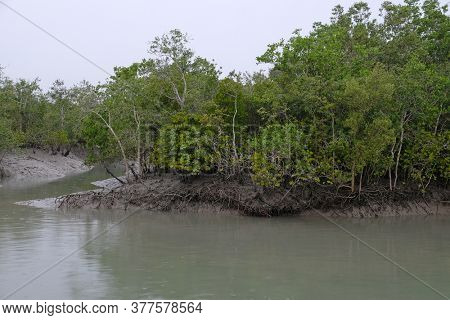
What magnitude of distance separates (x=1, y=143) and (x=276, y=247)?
2588 centimetres

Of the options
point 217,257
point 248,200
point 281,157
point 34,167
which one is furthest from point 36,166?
point 217,257

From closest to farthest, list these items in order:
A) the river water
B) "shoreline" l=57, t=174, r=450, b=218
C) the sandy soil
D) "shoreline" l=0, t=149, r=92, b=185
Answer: the river water
"shoreline" l=57, t=174, r=450, b=218
"shoreline" l=0, t=149, r=92, b=185
the sandy soil

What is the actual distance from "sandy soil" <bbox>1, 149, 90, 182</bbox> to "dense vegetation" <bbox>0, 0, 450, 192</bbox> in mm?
15767

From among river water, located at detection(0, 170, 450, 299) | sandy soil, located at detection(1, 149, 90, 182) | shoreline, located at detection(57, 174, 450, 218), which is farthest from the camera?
sandy soil, located at detection(1, 149, 90, 182)

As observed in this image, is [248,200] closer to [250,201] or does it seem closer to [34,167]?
[250,201]

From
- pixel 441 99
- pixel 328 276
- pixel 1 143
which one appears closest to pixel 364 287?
pixel 328 276

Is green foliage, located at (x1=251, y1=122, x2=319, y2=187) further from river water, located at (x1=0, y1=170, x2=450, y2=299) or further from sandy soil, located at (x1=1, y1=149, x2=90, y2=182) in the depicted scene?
sandy soil, located at (x1=1, y1=149, x2=90, y2=182)

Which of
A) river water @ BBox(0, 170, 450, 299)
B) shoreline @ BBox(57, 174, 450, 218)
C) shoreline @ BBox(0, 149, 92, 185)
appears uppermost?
shoreline @ BBox(0, 149, 92, 185)

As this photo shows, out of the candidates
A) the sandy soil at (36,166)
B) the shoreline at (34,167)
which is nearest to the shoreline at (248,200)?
the shoreline at (34,167)

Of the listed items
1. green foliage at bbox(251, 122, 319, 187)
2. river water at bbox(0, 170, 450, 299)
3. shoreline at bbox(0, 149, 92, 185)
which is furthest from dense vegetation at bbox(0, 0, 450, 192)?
shoreline at bbox(0, 149, 92, 185)

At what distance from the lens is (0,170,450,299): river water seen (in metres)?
8.39

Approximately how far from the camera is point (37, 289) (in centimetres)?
833

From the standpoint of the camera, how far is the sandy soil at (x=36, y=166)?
115 ft

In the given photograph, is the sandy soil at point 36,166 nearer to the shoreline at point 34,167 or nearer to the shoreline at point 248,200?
the shoreline at point 34,167
